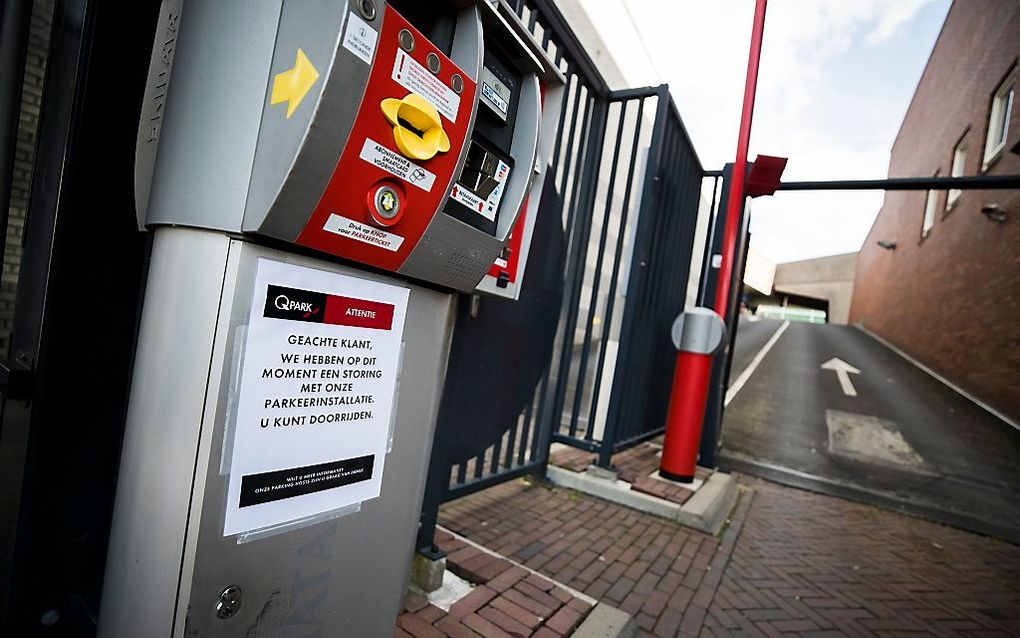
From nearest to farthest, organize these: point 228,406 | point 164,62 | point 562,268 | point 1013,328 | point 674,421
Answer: point 228,406 < point 164,62 < point 562,268 < point 674,421 < point 1013,328

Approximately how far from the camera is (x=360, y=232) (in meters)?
1.04

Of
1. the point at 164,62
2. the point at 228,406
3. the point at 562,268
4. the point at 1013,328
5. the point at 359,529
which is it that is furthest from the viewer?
the point at 1013,328

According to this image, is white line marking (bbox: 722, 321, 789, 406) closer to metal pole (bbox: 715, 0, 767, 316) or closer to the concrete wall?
metal pole (bbox: 715, 0, 767, 316)

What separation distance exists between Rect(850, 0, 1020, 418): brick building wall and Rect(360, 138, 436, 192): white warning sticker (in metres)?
11.0

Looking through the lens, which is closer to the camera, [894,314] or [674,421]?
[674,421]

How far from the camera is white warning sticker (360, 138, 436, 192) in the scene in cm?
98

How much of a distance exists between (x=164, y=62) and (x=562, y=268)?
2183mm

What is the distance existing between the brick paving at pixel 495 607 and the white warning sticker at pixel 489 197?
60.0 inches

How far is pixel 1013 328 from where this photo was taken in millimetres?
8742

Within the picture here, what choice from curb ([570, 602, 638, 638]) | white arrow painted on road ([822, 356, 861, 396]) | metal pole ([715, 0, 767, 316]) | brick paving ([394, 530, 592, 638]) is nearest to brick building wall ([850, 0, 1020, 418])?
white arrow painted on road ([822, 356, 861, 396])

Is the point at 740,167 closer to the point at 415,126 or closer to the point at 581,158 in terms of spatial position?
the point at 581,158

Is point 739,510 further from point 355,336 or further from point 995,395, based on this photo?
point 995,395

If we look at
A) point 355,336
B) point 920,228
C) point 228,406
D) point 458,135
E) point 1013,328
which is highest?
point 920,228

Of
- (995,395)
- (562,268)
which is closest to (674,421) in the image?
(562,268)
